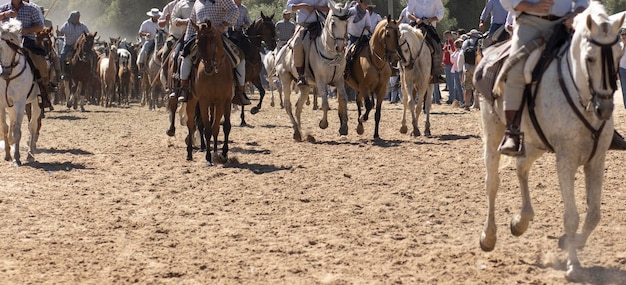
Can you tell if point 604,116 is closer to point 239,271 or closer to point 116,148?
point 239,271

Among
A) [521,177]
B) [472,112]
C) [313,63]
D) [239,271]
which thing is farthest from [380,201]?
A: [472,112]

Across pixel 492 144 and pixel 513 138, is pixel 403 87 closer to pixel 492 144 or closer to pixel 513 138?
pixel 492 144

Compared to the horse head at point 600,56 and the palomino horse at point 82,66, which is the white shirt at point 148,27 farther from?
the horse head at point 600,56

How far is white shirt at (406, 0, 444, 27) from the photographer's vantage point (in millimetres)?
19125

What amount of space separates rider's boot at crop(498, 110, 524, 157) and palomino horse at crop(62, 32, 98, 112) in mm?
23231

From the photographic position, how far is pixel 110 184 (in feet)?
43.2

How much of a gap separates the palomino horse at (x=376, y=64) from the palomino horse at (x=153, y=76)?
3566 mm

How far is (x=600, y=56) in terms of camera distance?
6.93 metres

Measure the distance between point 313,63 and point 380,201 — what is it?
7450 mm

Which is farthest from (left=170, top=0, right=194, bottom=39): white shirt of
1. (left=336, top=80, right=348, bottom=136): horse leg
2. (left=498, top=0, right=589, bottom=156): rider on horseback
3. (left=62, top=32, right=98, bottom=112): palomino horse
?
(left=62, top=32, right=98, bottom=112): palomino horse

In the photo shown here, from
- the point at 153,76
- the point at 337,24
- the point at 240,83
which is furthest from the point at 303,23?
the point at 153,76

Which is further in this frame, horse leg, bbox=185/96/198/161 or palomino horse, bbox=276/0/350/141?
palomino horse, bbox=276/0/350/141

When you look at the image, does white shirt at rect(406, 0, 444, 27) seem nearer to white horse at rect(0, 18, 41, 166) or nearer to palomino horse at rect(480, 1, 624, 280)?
white horse at rect(0, 18, 41, 166)

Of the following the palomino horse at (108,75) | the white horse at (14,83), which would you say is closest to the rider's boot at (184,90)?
the white horse at (14,83)
